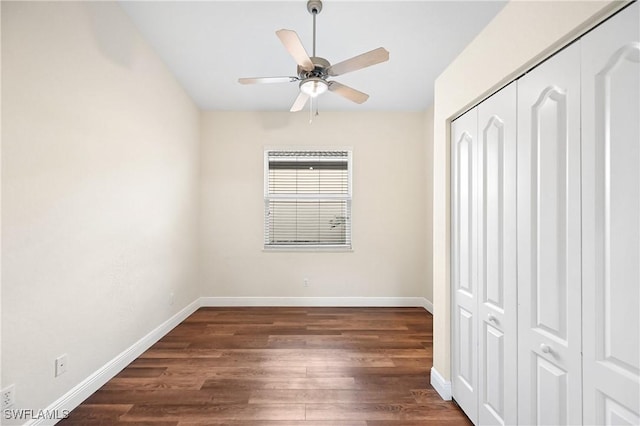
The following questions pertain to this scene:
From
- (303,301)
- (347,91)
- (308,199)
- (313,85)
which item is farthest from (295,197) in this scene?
(313,85)

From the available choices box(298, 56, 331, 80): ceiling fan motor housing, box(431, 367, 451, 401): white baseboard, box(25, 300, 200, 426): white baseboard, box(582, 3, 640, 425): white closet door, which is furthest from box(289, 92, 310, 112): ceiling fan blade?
box(25, 300, 200, 426): white baseboard

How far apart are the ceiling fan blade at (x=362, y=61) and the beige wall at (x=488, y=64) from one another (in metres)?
0.48

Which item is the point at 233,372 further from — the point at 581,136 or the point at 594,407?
the point at 581,136

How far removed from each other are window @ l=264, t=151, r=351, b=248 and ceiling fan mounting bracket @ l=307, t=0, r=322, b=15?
6.71 ft

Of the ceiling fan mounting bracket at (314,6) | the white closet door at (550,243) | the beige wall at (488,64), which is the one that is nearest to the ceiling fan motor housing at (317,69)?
the ceiling fan mounting bracket at (314,6)

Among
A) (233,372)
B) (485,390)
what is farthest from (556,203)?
(233,372)

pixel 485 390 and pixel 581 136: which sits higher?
pixel 581 136

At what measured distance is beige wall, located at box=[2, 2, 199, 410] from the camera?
1596 millimetres

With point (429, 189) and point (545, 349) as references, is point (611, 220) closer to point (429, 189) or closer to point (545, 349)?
point (545, 349)

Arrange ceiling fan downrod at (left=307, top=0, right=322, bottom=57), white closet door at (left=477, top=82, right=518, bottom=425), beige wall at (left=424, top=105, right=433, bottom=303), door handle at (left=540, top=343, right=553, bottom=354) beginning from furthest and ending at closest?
1. beige wall at (left=424, top=105, right=433, bottom=303)
2. ceiling fan downrod at (left=307, top=0, right=322, bottom=57)
3. white closet door at (left=477, top=82, right=518, bottom=425)
4. door handle at (left=540, top=343, right=553, bottom=354)

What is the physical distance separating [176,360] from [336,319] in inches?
72.2

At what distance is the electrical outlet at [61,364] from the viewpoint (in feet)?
6.04

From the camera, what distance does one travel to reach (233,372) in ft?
8.04

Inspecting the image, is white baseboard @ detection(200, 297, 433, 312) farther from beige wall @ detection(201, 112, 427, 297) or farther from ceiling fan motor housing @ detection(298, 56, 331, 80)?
ceiling fan motor housing @ detection(298, 56, 331, 80)
